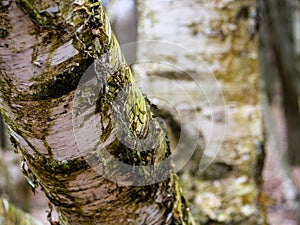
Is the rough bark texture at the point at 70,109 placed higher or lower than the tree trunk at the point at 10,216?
higher

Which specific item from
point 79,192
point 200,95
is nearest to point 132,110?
point 79,192

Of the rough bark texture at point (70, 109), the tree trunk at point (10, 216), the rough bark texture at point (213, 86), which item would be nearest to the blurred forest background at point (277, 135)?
the rough bark texture at point (213, 86)

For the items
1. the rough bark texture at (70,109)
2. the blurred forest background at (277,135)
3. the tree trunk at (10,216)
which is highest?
the rough bark texture at (70,109)

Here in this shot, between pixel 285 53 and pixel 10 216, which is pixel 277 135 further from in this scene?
pixel 10 216

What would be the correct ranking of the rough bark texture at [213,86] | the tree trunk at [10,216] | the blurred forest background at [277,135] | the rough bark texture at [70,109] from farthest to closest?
the blurred forest background at [277,135] < the rough bark texture at [213,86] < the tree trunk at [10,216] < the rough bark texture at [70,109]

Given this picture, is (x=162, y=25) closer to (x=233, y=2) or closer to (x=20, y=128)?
(x=233, y=2)

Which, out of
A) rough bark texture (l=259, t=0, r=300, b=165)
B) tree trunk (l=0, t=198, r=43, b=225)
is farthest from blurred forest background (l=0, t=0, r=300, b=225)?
tree trunk (l=0, t=198, r=43, b=225)

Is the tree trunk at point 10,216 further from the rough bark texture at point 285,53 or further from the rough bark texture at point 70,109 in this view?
the rough bark texture at point 285,53
